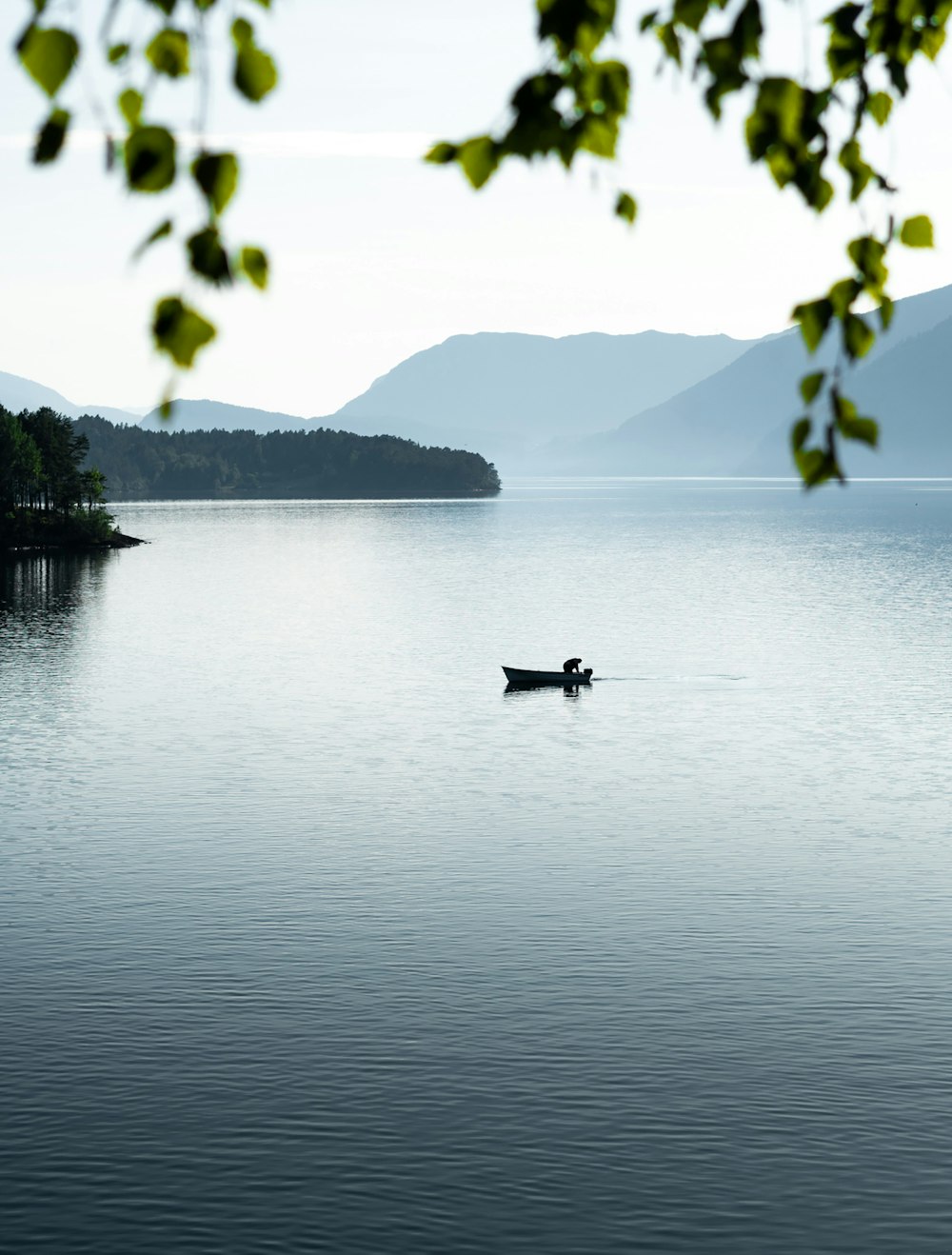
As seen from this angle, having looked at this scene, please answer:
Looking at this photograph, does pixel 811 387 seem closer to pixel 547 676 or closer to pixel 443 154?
pixel 443 154

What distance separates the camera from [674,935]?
43.8 m

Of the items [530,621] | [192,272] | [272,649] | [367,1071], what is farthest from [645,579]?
[192,272]

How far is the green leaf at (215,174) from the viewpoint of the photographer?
7.62 m

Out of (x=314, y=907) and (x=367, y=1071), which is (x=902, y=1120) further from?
(x=314, y=907)

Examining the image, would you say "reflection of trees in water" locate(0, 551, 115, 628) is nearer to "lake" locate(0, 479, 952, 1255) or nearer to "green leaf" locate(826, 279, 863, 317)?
"lake" locate(0, 479, 952, 1255)

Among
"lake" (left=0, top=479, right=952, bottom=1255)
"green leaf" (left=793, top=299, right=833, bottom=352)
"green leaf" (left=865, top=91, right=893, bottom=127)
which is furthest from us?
"lake" (left=0, top=479, right=952, bottom=1255)

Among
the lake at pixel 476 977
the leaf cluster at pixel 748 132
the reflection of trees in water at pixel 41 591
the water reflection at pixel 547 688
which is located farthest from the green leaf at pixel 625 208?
the reflection of trees in water at pixel 41 591

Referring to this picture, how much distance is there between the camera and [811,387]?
355 inches

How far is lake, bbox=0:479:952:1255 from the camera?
29.2m

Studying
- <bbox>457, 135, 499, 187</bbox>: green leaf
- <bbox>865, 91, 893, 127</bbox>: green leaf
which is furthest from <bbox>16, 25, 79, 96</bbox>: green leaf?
<bbox>865, 91, 893, 127</bbox>: green leaf

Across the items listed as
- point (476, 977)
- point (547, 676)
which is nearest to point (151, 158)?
point (476, 977)

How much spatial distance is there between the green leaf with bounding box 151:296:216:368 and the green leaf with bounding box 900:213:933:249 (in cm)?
431

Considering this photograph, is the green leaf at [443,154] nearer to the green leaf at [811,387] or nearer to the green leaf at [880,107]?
the green leaf at [811,387]

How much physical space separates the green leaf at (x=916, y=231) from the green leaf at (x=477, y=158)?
99.1 inches
